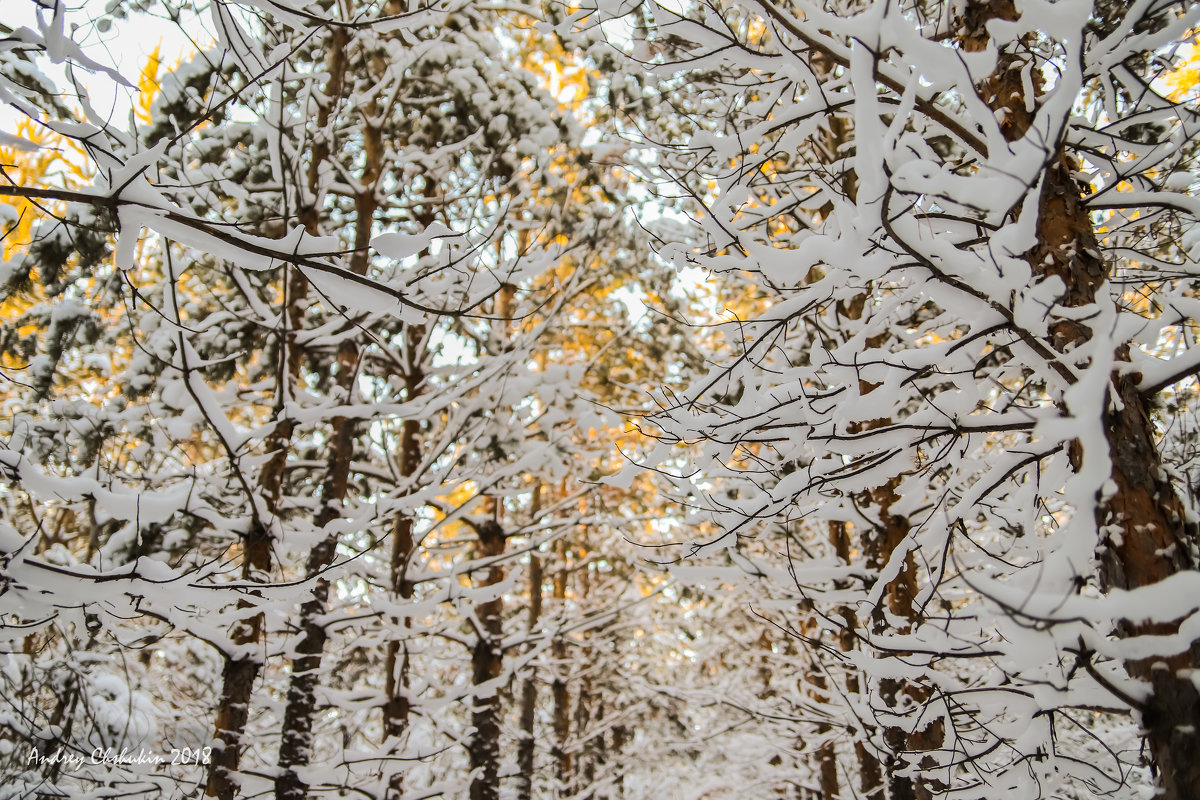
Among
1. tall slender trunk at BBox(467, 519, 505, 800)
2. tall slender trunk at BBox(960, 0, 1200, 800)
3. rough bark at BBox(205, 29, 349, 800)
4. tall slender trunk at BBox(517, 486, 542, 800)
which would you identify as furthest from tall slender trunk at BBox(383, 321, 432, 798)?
tall slender trunk at BBox(960, 0, 1200, 800)

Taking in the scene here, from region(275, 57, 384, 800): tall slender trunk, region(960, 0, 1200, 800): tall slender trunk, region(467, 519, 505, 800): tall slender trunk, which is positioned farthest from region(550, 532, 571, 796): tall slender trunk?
region(960, 0, 1200, 800): tall slender trunk

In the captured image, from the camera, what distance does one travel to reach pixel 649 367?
826 cm

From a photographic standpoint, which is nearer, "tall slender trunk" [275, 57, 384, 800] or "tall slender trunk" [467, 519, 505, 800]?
"tall slender trunk" [275, 57, 384, 800]

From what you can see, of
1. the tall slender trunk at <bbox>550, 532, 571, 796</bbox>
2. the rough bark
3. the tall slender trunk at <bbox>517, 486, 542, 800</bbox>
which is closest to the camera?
the rough bark

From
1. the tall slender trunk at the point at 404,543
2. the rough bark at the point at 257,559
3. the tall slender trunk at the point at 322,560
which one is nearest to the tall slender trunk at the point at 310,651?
the tall slender trunk at the point at 322,560

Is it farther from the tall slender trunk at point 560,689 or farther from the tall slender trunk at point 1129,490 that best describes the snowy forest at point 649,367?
the tall slender trunk at point 560,689

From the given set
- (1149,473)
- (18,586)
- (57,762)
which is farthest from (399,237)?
(57,762)

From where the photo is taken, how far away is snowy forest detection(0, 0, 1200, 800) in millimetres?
1627

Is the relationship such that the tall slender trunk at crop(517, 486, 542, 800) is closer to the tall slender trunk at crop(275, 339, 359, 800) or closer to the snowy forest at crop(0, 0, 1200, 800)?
Result: the snowy forest at crop(0, 0, 1200, 800)

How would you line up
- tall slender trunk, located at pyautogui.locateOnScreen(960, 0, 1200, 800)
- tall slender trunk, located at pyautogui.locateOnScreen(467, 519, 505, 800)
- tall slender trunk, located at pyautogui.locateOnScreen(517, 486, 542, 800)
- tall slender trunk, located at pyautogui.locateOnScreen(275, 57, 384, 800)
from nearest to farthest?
tall slender trunk, located at pyautogui.locateOnScreen(960, 0, 1200, 800), tall slender trunk, located at pyautogui.locateOnScreen(275, 57, 384, 800), tall slender trunk, located at pyautogui.locateOnScreen(467, 519, 505, 800), tall slender trunk, located at pyautogui.locateOnScreen(517, 486, 542, 800)

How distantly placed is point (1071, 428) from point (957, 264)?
588 mm

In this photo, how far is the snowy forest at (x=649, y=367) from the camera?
163cm

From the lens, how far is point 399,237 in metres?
1.78

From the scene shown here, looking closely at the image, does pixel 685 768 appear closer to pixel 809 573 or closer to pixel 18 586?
pixel 809 573
